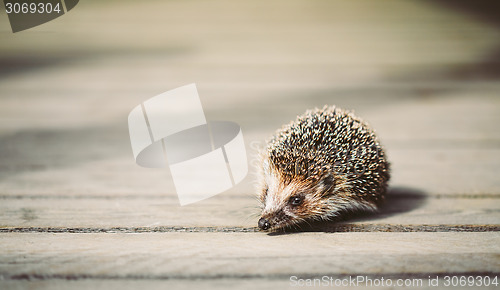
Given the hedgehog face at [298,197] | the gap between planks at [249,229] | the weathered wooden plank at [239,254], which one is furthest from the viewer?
the hedgehog face at [298,197]

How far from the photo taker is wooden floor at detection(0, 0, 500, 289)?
1.63 m

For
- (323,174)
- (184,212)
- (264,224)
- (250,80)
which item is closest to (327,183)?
(323,174)

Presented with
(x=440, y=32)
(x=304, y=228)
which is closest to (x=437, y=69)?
(x=440, y=32)

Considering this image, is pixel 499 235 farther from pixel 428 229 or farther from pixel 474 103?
pixel 474 103

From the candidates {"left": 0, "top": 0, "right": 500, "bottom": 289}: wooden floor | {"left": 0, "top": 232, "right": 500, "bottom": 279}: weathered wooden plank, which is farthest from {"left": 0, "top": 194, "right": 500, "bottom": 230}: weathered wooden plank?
{"left": 0, "top": 232, "right": 500, "bottom": 279}: weathered wooden plank

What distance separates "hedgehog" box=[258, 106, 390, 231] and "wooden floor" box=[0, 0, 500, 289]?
10 centimetres

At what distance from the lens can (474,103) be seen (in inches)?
155

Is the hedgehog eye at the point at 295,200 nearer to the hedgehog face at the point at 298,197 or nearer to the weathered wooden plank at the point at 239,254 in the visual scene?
the hedgehog face at the point at 298,197

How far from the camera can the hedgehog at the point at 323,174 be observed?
2129 mm

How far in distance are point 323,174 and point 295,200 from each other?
15 cm

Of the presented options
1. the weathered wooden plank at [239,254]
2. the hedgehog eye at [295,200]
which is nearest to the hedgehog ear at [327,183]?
the hedgehog eye at [295,200]

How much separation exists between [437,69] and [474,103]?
3.40 feet

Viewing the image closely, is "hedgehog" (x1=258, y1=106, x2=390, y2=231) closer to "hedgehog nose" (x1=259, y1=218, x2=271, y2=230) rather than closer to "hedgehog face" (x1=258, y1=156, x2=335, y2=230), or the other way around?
"hedgehog face" (x1=258, y1=156, x2=335, y2=230)

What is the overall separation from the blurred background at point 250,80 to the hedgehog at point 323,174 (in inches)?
8.8
